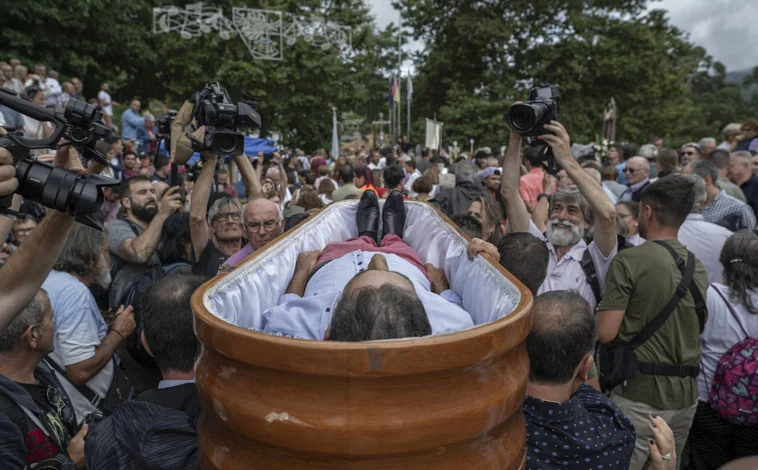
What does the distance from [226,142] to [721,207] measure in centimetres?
432

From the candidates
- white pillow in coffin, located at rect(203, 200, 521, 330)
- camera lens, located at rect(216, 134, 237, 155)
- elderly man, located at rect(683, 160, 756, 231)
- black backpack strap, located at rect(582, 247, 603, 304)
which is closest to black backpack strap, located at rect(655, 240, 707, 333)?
black backpack strap, located at rect(582, 247, 603, 304)

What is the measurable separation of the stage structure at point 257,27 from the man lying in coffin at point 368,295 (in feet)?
61.9

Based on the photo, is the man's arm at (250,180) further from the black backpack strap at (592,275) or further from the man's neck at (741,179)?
the man's neck at (741,179)

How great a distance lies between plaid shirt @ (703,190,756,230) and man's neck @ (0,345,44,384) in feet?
17.0

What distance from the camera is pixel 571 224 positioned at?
11.1ft

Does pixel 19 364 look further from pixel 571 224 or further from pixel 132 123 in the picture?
pixel 132 123

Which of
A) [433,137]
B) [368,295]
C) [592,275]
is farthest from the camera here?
[433,137]

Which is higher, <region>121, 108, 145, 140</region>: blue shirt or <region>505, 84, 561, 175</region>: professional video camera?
<region>505, 84, 561, 175</region>: professional video camera

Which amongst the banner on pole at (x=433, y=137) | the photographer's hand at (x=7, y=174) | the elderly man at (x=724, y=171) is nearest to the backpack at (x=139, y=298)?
the photographer's hand at (x=7, y=174)

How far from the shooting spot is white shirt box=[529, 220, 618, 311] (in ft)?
10.6

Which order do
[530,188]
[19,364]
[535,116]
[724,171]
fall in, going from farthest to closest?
[724,171] < [530,188] < [535,116] < [19,364]

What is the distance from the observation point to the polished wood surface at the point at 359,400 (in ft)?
4.34

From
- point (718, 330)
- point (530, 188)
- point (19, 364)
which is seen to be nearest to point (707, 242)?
point (718, 330)

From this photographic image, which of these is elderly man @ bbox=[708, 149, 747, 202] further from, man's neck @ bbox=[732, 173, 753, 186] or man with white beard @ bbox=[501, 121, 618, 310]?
man with white beard @ bbox=[501, 121, 618, 310]
